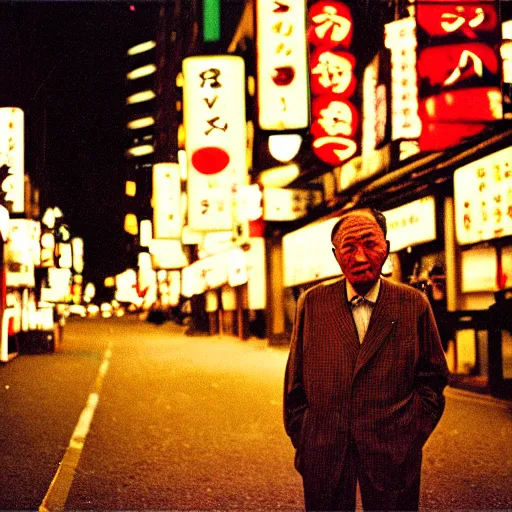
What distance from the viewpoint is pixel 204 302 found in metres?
42.5

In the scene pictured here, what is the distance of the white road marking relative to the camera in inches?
231

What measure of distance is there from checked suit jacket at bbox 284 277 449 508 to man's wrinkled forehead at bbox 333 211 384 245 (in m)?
0.26

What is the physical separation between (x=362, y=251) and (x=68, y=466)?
4.99m

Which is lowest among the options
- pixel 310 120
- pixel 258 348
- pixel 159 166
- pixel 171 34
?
pixel 258 348

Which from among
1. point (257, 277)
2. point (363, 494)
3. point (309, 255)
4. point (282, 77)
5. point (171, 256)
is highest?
point (282, 77)

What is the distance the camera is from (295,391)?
3.47 m

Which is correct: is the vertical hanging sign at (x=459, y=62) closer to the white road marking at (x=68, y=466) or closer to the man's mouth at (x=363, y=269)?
the white road marking at (x=68, y=466)

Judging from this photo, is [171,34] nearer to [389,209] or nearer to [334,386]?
[389,209]

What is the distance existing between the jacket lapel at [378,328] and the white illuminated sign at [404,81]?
999cm

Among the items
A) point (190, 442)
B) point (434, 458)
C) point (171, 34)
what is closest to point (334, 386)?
point (434, 458)

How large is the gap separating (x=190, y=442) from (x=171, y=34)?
73.3 meters

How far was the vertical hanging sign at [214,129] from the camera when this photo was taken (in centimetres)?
1850

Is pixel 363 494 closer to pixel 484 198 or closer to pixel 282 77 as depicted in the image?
pixel 484 198

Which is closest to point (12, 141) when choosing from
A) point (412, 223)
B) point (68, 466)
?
point (412, 223)
